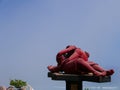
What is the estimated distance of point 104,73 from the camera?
179 inches

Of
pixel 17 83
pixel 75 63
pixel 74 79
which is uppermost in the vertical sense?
pixel 75 63

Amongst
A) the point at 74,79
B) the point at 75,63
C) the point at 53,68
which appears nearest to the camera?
the point at 74,79

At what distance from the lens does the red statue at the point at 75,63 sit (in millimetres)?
4716

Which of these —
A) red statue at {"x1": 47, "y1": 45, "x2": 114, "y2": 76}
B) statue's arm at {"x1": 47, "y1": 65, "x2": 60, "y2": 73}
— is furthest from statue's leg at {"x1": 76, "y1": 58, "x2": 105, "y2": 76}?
statue's arm at {"x1": 47, "y1": 65, "x2": 60, "y2": 73}

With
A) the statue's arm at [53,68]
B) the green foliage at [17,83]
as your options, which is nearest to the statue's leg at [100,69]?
the statue's arm at [53,68]

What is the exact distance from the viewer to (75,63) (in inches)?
189

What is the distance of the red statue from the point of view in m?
4.72

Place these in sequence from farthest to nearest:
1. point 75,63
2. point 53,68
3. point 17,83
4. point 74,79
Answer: point 17,83 < point 53,68 < point 75,63 < point 74,79

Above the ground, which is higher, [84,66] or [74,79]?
[84,66]

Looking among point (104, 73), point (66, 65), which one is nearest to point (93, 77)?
point (104, 73)

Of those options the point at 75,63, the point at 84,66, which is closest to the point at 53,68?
the point at 75,63

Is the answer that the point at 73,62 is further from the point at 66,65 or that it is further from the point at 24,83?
the point at 24,83

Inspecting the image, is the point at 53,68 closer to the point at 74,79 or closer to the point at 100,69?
the point at 74,79

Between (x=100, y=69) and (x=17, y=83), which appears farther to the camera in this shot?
(x=17, y=83)
